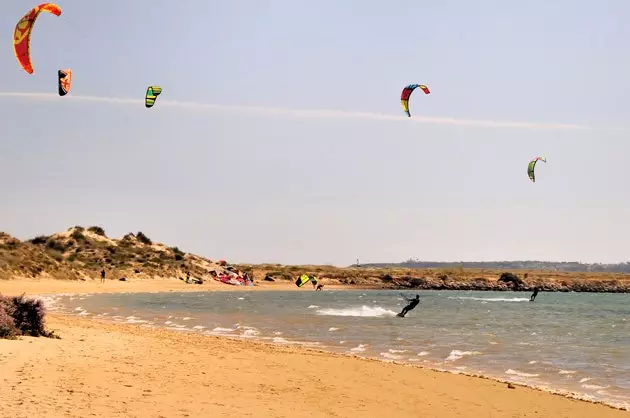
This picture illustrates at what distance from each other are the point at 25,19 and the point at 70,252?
77133mm

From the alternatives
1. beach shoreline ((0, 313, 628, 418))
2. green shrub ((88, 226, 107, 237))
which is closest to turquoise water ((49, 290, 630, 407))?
beach shoreline ((0, 313, 628, 418))

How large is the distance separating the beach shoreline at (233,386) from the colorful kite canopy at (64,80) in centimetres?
1043

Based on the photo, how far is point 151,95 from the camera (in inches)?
1330

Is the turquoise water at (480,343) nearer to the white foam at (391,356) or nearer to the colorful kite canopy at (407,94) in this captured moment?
the white foam at (391,356)

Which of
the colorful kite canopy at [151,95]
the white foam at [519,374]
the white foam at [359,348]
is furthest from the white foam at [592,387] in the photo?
the colorful kite canopy at [151,95]

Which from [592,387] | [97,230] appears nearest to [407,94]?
[592,387]

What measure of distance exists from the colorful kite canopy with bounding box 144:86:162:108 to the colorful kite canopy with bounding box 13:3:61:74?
11698 millimetres

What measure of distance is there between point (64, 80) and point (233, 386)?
17110 mm

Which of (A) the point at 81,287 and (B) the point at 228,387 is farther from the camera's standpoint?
(A) the point at 81,287

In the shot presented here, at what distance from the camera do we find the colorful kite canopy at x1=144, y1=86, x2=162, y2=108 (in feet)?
109

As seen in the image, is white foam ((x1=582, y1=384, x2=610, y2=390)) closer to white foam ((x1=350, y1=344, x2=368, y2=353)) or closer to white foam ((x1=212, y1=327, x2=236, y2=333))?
white foam ((x1=350, y1=344, x2=368, y2=353))

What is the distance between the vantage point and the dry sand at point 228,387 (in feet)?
31.7

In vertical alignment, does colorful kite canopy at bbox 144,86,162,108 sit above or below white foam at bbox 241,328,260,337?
above

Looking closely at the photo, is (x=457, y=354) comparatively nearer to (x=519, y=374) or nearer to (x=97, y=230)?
(x=519, y=374)
